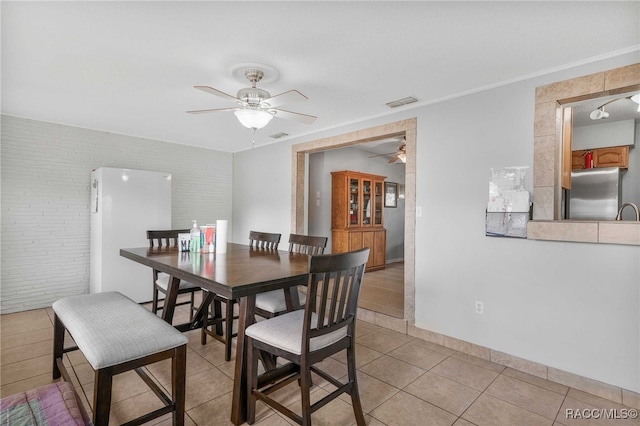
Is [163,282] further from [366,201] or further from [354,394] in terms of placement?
[366,201]

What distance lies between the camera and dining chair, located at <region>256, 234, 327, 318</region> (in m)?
2.33

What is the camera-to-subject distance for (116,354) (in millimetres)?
1456

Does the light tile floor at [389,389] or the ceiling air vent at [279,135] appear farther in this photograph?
the ceiling air vent at [279,135]

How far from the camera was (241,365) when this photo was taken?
178cm

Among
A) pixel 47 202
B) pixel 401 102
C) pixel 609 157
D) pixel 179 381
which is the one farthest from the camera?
pixel 609 157

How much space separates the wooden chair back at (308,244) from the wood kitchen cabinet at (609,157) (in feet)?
13.8

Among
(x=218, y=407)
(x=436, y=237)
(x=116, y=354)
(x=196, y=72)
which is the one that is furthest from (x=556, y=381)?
(x=196, y=72)

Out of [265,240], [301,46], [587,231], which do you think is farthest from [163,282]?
[587,231]

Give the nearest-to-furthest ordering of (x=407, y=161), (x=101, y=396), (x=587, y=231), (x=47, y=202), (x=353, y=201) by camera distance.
→ (x=101, y=396)
(x=587, y=231)
(x=407, y=161)
(x=47, y=202)
(x=353, y=201)

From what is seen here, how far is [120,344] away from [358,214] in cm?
472

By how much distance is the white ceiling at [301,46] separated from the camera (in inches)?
68.4

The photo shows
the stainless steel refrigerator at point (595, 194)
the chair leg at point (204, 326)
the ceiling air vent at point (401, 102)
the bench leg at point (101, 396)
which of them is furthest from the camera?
the stainless steel refrigerator at point (595, 194)

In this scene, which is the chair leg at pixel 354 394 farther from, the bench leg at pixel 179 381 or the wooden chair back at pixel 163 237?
the wooden chair back at pixel 163 237

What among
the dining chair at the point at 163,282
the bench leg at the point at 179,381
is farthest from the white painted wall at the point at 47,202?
the bench leg at the point at 179,381
